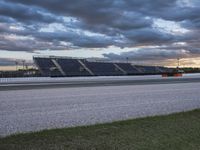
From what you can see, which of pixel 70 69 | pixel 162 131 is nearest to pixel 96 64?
pixel 70 69

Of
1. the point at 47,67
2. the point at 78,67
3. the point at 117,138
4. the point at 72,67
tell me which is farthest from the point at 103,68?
the point at 117,138

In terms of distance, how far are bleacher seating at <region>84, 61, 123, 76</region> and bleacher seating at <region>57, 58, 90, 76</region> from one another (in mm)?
2748

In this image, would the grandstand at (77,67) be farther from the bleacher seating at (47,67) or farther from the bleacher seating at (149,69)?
the bleacher seating at (149,69)

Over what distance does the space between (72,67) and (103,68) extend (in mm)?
10799

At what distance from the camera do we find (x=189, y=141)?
25.2 feet

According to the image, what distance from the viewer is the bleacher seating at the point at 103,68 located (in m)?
79.7

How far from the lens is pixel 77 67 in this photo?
78500 mm

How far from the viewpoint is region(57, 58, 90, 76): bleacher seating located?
7225cm

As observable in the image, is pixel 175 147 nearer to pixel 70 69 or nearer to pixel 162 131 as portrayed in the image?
pixel 162 131

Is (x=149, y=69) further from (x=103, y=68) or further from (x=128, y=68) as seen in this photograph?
(x=103, y=68)

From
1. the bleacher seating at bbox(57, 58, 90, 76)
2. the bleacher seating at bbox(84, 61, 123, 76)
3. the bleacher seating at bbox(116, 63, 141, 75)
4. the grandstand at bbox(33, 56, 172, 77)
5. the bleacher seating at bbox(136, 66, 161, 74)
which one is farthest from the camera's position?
the bleacher seating at bbox(136, 66, 161, 74)

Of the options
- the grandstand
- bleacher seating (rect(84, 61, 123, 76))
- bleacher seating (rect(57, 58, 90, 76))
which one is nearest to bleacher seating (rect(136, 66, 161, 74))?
the grandstand

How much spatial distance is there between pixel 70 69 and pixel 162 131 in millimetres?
66613

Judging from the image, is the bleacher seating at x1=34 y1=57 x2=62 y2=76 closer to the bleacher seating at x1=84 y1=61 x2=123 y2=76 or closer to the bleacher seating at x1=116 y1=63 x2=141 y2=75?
the bleacher seating at x1=84 y1=61 x2=123 y2=76
